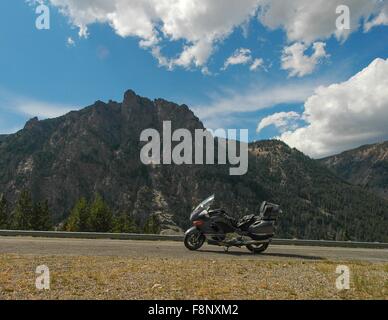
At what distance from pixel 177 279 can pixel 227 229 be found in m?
6.49

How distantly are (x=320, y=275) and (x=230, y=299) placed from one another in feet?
13.0

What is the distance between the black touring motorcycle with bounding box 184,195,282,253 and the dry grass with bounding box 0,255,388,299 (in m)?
2.93

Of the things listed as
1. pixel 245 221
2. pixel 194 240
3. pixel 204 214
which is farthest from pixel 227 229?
pixel 194 240

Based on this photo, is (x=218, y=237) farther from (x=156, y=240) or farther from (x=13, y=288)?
(x=13, y=288)

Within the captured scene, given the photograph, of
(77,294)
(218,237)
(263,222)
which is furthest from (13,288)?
(263,222)

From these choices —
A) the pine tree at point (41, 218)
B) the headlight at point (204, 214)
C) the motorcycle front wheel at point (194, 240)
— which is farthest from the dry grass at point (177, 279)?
the pine tree at point (41, 218)

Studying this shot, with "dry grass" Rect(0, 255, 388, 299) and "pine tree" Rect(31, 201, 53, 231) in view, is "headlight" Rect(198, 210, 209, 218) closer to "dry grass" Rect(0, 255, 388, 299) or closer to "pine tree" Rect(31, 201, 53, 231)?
"dry grass" Rect(0, 255, 388, 299)

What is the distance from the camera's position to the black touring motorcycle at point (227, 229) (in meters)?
15.6

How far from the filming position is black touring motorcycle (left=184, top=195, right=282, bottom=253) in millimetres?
15594

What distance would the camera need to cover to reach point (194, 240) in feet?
52.6

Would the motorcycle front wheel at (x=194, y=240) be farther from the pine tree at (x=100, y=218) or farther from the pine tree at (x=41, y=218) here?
the pine tree at (x=41, y=218)

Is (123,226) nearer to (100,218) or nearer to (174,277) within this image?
(100,218)

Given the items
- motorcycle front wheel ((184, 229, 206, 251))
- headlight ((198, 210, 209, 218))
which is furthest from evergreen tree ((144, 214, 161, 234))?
headlight ((198, 210, 209, 218))

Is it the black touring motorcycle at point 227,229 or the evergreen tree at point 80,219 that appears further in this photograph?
the evergreen tree at point 80,219
